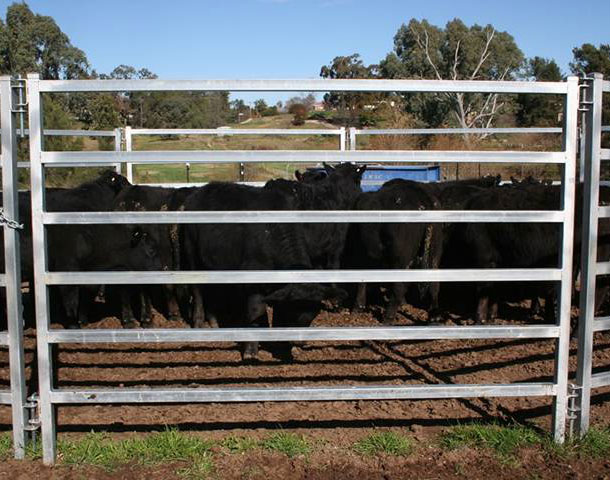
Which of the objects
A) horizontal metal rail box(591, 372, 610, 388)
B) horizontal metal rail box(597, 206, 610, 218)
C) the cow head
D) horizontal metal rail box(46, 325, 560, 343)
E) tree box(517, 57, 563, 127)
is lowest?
horizontal metal rail box(591, 372, 610, 388)

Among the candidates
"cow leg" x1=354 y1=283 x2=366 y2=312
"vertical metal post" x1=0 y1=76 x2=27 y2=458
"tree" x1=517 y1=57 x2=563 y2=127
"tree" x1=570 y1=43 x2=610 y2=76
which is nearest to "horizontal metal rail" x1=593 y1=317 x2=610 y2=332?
"vertical metal post" x1=0 y1=76 x2=27 y2=458

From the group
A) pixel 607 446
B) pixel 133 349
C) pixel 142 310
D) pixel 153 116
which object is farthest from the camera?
pixel 153 116

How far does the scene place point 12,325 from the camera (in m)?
3.75

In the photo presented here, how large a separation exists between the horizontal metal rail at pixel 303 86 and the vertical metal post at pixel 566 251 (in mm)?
122

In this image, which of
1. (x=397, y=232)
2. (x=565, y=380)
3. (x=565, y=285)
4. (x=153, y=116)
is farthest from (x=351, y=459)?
(x=153, y=116)

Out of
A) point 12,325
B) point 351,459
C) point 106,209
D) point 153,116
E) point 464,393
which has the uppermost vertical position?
point 153,116

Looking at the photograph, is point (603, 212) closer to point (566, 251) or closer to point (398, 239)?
point (566, 251)

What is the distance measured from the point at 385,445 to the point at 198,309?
14.5 ft

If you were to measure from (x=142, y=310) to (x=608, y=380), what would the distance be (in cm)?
554

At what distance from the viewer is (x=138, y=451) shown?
12.9 feet

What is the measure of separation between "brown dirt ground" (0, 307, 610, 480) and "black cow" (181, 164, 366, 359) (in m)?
0.59

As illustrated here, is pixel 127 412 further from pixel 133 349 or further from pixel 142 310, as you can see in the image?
pixel 142 310

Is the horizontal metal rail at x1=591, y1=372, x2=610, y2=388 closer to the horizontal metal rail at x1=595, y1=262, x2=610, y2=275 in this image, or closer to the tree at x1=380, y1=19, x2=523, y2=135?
the horizontal metal rail at x1=595, y1=262, x2=610, y2=275

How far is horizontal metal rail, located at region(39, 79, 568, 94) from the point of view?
3.70 m
